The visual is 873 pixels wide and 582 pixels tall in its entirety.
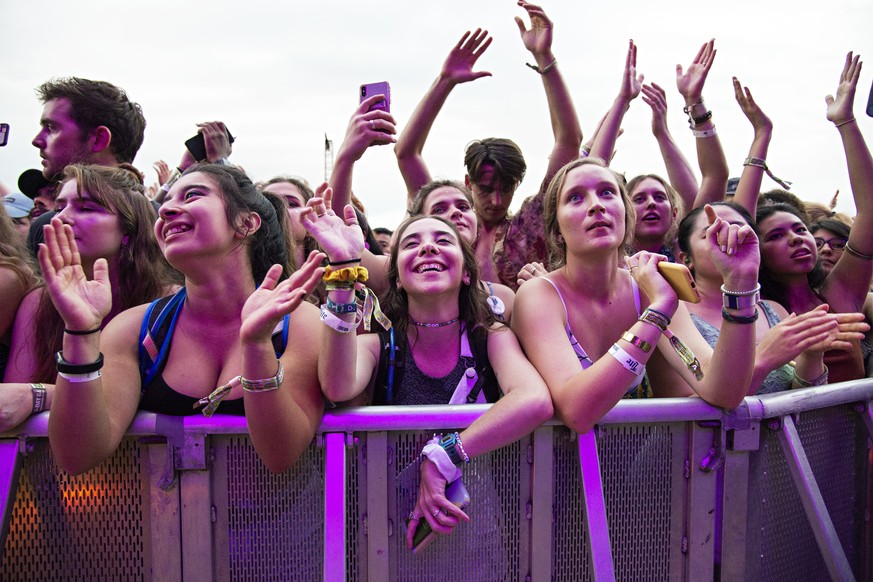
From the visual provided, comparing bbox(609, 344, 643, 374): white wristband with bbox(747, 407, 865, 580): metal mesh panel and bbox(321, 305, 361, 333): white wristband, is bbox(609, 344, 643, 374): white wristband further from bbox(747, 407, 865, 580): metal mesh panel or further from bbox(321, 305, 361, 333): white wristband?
bbox(321, 305, 361, 333): white wristband

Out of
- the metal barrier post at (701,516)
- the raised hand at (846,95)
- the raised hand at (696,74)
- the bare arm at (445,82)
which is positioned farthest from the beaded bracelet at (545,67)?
the metal barrier post at (701,516)

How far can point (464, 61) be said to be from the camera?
12.1ft

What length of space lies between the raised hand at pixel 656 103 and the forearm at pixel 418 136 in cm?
156

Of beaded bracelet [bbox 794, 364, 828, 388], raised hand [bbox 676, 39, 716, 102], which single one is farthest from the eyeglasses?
beaded bracelet [bbox 794, 364, 828, 388]

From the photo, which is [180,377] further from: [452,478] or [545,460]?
[545,460]

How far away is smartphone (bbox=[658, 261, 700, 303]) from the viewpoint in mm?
2244

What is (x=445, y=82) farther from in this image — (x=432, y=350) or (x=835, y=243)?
(x=835, y=243)

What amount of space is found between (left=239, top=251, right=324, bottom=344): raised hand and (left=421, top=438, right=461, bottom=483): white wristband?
0.59 meters

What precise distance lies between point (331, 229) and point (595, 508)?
1277 millimetres

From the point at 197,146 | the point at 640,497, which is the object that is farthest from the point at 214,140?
the point at 640,497

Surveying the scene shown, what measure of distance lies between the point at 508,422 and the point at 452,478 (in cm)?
24

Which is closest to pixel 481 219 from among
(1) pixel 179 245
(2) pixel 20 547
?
(1) pixel 179 245

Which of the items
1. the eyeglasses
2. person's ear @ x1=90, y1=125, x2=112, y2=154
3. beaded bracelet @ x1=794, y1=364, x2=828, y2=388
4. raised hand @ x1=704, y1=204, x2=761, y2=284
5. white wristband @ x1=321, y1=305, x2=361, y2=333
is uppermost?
person's ear @ x1=90, y1=125, x2=112, y2=154

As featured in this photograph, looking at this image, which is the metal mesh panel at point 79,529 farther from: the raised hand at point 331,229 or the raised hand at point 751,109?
the raised hand at point 751,109
